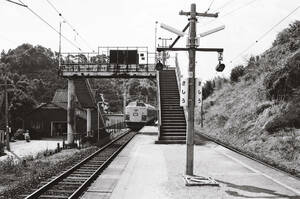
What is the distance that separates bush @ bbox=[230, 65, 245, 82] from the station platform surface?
2468cm

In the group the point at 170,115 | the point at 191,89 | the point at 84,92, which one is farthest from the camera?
the point at 84,92

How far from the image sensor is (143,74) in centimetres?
2867

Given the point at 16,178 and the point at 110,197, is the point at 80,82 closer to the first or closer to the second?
the point at 16,178

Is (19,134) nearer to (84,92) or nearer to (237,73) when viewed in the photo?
(84,92)

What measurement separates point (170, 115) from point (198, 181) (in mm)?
13726

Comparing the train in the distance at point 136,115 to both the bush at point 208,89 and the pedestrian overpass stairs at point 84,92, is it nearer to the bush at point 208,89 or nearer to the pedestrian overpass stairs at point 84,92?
the pedestrian overpass stairs at point 84,92

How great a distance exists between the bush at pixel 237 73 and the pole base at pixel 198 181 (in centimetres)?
3045

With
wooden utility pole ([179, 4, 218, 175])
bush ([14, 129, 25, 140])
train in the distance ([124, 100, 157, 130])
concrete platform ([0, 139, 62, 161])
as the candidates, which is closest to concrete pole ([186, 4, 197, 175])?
wooden utility pole ([179, 4, 218, 175])

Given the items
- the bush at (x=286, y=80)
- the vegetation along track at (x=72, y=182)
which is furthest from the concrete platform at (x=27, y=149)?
the bush at (x=286, y=80)

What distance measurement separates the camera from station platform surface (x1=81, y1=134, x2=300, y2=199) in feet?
32.1

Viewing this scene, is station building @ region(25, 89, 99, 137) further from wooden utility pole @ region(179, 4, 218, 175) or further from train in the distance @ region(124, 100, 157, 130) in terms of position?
wooden utility pole @ region(179, 4, 218, 175)

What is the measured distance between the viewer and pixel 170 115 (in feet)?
80.8

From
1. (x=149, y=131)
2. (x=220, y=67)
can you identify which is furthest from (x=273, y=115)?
(x=149, y=131)

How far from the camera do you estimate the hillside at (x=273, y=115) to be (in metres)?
17.1
